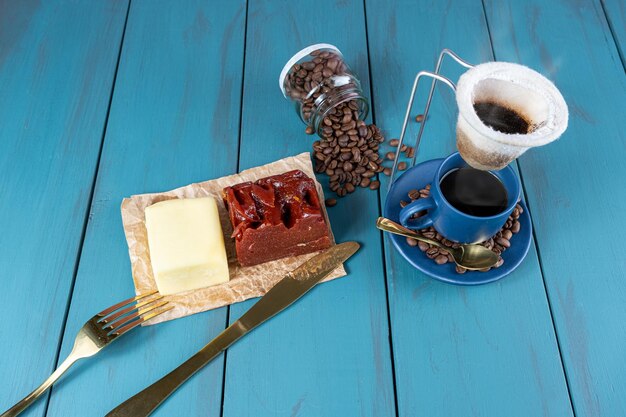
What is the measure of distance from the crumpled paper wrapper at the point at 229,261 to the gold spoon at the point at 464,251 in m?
0.13

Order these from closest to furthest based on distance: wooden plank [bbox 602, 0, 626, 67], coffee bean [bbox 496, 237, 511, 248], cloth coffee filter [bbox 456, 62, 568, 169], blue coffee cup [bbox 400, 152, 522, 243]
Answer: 1. cloth coffee filter [bbox 456, 62, 568, 169]
2. blue coffee cup [bbox 400, 152, 522, 243]
3. coffee bean [bbox 496, 237, 511, 248]
4. wooden plank [bbox 602, 0, 626, 67]

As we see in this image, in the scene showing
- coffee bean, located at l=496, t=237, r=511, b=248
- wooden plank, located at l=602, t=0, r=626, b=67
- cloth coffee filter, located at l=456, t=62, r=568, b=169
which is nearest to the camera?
cloth coffee filter, located at l=456, t=62, r=568, b=169

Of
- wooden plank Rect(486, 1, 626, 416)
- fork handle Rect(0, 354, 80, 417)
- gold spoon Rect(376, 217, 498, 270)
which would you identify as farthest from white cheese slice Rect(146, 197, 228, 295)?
wooden plank Rect(486, 1, 626, 416)

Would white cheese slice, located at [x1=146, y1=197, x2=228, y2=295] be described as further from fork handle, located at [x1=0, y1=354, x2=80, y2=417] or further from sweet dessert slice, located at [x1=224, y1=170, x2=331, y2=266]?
fork handle, located at [x1=0, y1=354, x2=80, y2=417]

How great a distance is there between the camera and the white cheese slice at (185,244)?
3.37 ft

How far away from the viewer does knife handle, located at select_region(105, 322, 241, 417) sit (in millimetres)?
979

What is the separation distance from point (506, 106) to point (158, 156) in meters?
0.72

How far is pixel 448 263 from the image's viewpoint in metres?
1.06

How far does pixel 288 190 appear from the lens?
107 cm

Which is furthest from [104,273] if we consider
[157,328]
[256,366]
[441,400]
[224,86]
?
[441,400]

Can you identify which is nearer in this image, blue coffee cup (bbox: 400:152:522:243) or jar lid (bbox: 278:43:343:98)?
blue coffee cup (bbox: 400:152:522:243)

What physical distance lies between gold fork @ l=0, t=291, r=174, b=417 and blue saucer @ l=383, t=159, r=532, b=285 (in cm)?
43

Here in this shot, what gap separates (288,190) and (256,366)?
12.2 inches

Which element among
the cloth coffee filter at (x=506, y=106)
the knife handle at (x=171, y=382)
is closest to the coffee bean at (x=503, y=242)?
the cloth coffee filter at (x=506, y=106)
